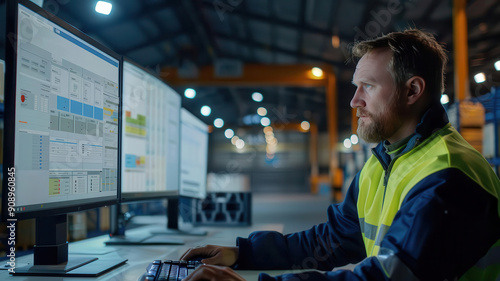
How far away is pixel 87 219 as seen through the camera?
5.31 metres

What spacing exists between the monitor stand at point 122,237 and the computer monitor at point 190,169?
0.89 feet

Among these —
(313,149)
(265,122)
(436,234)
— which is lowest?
(436,234)

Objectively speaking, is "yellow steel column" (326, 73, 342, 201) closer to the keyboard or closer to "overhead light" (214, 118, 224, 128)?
"overhead light" (214, 118, 224, 128)

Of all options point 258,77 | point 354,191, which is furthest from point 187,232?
point 258,77

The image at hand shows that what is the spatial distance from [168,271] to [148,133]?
0.81 m

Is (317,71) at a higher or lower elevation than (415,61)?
higher

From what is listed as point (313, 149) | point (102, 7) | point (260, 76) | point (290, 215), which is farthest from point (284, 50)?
point (313, 149)

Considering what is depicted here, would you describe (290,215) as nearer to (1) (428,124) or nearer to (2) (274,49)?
(1) (428,124)

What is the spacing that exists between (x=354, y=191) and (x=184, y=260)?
526 mm

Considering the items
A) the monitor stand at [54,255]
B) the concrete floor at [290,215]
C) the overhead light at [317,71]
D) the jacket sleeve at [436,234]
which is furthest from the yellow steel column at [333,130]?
the jacket sleeve at [436,234]

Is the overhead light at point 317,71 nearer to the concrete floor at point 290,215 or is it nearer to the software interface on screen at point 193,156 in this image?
the concrete floor at point 290,215

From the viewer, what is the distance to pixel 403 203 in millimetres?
811

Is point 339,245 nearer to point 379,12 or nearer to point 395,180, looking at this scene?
point 395,180

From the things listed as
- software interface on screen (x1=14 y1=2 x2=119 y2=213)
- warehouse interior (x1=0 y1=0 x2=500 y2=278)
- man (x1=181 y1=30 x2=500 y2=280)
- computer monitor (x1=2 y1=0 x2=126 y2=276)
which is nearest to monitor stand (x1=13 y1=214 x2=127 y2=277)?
computer monitor (x1=2 y1=0 x2=126 y2=276)
